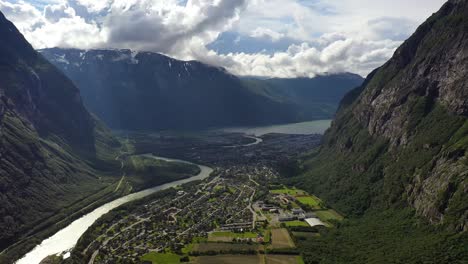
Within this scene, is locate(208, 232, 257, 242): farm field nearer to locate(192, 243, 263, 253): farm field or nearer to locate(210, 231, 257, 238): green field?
locate(210, 231, 257, 238): green field

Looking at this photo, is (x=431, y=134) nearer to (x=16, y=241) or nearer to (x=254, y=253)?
(x=254, y=253)

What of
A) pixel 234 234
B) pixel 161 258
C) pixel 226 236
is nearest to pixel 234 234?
pixel 234 234

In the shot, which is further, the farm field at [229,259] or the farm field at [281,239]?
the farm field at [281,239]

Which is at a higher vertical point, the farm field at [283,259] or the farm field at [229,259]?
the farm field at [229,259]

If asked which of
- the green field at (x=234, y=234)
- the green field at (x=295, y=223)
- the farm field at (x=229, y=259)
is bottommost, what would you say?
the farm field at (x=229, y=259)

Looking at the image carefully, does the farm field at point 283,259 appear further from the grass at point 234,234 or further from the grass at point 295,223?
the grass at point 295,223

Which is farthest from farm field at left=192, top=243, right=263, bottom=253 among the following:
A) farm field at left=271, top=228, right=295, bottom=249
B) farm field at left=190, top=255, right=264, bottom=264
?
farm field at left=271, top=228, right=295, bottom=249

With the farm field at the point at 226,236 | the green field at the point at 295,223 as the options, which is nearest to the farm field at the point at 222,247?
the farm field at the point at 226,236
